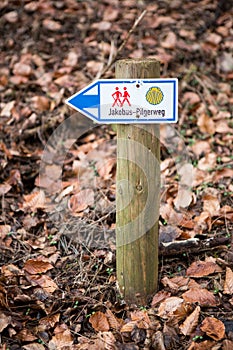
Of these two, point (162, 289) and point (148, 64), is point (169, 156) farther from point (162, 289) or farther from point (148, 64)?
point (148, 64)

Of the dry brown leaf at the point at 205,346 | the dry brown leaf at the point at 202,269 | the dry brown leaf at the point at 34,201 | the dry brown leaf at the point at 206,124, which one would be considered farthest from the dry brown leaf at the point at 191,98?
the dry brown leaf at the point at 205,346

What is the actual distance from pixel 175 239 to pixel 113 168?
86cm

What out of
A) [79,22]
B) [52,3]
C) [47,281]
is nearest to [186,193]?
[47,281]

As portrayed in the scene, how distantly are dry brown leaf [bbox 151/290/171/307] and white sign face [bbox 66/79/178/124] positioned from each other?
0.86 meters

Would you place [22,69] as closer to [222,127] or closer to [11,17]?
[11,17]

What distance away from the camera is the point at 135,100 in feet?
6.91

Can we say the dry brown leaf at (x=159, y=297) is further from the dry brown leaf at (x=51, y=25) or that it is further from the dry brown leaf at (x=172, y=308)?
the dry brown leaf at (x=51, y=25)

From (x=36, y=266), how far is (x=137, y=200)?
2.42 feet

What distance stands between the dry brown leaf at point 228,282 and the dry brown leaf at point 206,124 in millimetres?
1558

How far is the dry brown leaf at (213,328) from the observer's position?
2.15 metres

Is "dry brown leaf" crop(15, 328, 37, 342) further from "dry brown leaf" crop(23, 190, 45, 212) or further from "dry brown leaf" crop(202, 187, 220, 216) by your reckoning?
"dry brown leaf" crop(202, 187, 220, 216)

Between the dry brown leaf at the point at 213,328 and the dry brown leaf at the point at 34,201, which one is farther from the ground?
the dry brown leaf at the point at 34,201

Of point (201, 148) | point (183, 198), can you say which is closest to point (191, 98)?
point (201, 148)

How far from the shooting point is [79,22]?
4.95m
